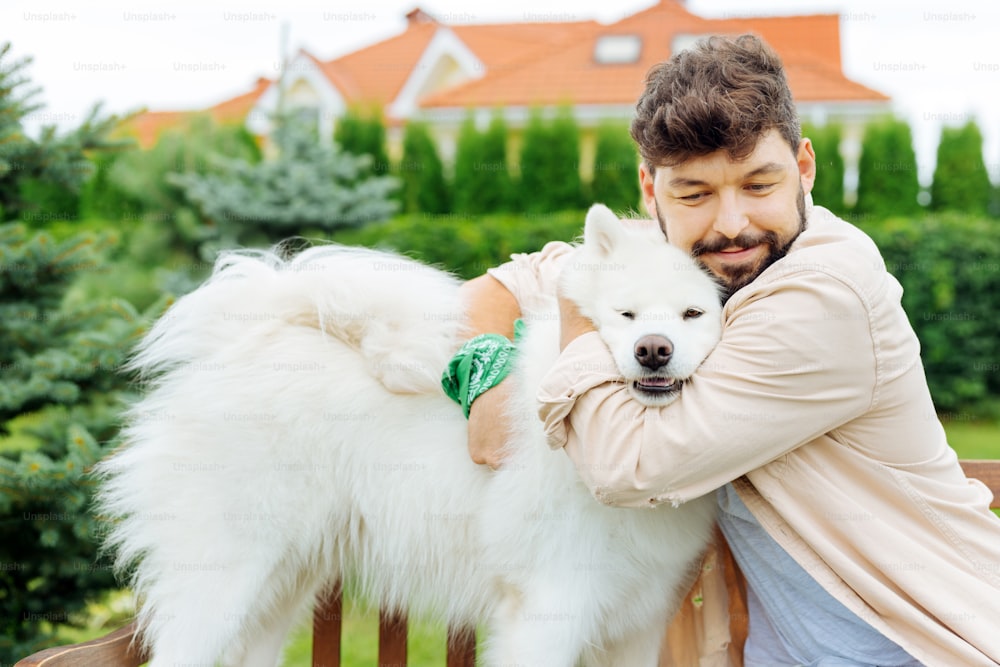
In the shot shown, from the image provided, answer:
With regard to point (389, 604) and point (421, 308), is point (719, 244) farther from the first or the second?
point (389, 604)

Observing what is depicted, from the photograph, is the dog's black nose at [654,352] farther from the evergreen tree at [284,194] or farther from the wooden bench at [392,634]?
the evergreen tree at [284,194]

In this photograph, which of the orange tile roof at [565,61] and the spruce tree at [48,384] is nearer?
the spruce tree at [48,384]

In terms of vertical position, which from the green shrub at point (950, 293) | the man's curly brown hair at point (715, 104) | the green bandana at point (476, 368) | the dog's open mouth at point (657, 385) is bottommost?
the green shrub at point (950, 293)

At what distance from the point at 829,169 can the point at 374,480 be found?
9.95m

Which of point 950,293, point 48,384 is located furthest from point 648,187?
point 950,293

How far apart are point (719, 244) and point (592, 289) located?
330 mm

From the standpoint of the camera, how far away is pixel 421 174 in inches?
465

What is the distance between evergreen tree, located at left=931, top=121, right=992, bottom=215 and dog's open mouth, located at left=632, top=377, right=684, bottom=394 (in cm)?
1096

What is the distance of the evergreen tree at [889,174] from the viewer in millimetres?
11008

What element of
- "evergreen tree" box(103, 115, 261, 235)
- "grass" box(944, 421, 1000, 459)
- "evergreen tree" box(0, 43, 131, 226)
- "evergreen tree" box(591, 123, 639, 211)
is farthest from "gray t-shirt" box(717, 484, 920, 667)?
"evergreen tree" box(591, 123, 639, 211)

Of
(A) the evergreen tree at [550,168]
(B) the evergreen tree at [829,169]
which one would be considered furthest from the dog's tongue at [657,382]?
(B) the evergreen tree at [829,169]

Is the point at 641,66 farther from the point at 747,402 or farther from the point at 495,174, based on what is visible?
the point at 747,402

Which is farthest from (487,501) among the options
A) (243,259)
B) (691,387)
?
(243,259)

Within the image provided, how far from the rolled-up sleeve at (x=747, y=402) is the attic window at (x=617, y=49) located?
1705 centimetres
